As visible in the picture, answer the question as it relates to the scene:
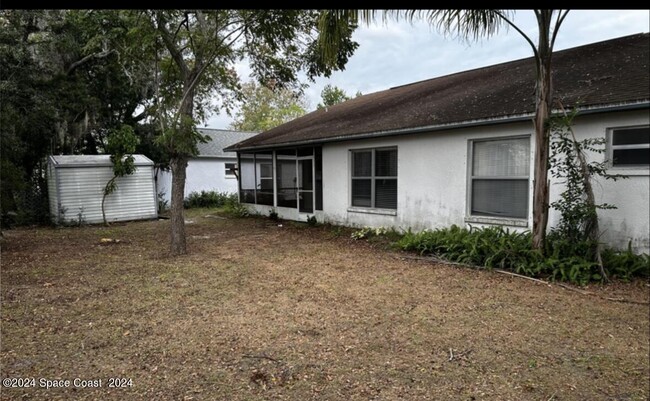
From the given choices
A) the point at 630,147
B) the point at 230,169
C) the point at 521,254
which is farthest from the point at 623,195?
the point at 230,169

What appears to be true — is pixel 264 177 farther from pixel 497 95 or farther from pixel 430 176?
pixel 497 95

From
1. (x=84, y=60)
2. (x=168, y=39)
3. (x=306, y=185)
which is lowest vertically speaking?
(x=306, y=185)

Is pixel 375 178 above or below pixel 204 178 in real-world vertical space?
above

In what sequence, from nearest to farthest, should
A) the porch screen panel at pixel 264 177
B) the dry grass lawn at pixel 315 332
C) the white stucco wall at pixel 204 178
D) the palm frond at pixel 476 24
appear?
the dry grass lawn at pixel 315 332 → the palm frond at pixel 476 24 → the porch screen panel at pixel 264 177 → the white stucco wall at pixel 204 178

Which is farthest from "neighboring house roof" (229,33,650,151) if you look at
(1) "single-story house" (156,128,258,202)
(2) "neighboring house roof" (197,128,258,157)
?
(2) "neighboring house roof" (197,128,258,157)

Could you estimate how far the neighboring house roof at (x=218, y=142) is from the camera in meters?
21.8

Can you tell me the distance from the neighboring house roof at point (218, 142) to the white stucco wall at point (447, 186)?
11.7m

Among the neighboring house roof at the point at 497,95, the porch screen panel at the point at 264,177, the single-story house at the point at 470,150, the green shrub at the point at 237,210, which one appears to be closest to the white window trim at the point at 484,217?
the single-story house at the point at 470,150

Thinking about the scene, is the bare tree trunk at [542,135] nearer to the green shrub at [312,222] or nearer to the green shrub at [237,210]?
the green shrub at [312,222]

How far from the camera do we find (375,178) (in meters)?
10.2

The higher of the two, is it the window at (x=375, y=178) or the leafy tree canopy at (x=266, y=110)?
the leafy tree canopy at (x=266, y=110)

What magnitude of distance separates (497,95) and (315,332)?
23.0ft

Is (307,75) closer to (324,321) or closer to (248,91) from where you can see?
(324,321)

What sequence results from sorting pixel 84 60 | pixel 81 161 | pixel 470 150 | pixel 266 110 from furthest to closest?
pixel 266 110 < pixel 84 60 < pixel 81 161 < pixel 470 150
